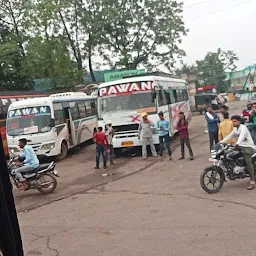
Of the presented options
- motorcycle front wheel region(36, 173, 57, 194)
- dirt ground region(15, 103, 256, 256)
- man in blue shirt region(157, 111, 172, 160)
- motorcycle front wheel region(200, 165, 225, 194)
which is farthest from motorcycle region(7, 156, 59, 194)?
man in blue shirt region(157, 111, 172, 160)

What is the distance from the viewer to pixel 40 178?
8.95m

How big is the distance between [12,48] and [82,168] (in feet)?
62.8

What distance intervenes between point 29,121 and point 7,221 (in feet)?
43.7

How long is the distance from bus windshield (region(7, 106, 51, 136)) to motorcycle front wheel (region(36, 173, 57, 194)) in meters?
5.45

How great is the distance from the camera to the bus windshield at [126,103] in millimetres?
13422

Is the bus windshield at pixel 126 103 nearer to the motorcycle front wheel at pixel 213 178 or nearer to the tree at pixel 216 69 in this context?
the motorcycle front wheel at pixel 213 178

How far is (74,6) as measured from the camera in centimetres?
3259

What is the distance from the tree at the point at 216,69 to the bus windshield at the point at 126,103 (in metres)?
62.9

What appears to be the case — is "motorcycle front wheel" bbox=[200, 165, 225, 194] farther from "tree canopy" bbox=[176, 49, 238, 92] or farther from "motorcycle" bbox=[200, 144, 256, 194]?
"tree canopy" bbox=[176, 49, 238, 92]

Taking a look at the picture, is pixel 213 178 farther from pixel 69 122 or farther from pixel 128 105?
pixel 69 122

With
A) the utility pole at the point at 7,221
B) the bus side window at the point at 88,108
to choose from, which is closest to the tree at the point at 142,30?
the bus side window at the point at 88,108

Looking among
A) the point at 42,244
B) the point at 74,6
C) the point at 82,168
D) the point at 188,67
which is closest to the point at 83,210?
the point at 42,244

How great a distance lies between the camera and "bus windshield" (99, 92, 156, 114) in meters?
13.4

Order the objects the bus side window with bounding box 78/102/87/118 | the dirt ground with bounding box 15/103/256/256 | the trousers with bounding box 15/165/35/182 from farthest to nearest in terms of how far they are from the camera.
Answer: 1. the bus side window with bounding box 78/102/87/118
2. the trousers with bounding box 15/165/35/182
3. the dirt ground with bounding box 15/103/256/256
